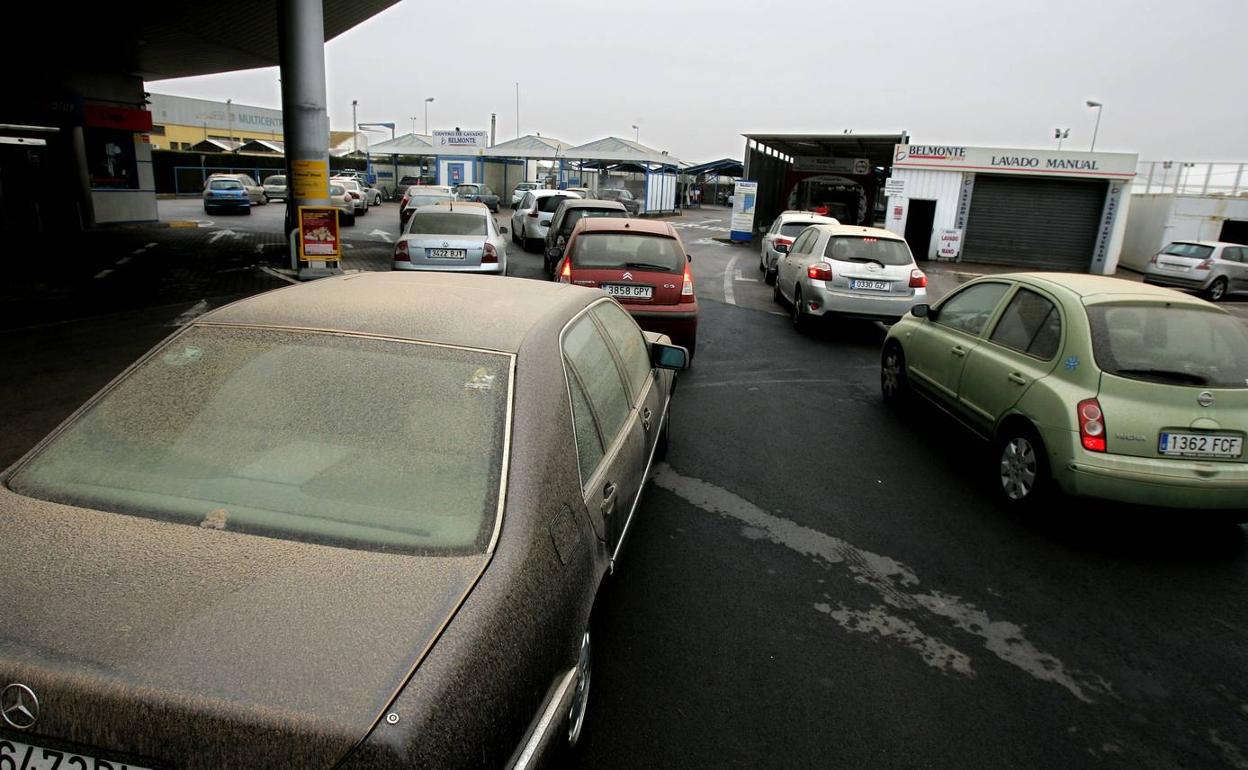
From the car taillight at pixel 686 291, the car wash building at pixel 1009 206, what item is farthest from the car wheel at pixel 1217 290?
the car taillight at pixel 686 291

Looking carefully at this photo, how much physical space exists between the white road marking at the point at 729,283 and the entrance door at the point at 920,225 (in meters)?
8.22

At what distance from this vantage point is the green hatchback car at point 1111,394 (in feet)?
14.8

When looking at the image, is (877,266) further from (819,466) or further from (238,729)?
(238,729)

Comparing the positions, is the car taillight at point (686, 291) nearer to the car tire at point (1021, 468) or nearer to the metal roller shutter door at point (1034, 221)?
the car tire at point (1021, 468)

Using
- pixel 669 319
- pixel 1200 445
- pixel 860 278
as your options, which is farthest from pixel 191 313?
pixel 1200 445

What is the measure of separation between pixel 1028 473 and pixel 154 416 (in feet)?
16.1

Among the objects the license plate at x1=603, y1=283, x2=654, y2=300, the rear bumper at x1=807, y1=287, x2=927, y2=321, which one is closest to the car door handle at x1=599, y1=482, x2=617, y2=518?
the license plate at x1=603, y1=283, x2=654, y2=300

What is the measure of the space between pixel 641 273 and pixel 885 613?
5.18 metres

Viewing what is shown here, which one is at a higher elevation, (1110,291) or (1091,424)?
(1110,291)

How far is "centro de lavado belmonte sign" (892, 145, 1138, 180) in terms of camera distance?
2462 centimetres

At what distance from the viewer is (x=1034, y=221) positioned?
26156 mm

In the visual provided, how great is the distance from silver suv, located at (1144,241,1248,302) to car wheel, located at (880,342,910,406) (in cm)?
1696

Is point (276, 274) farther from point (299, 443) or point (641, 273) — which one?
point (299, 443)

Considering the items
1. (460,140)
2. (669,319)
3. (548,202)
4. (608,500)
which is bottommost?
(669,319)
